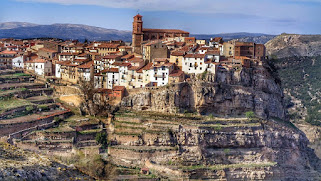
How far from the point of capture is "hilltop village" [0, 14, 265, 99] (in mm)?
52594

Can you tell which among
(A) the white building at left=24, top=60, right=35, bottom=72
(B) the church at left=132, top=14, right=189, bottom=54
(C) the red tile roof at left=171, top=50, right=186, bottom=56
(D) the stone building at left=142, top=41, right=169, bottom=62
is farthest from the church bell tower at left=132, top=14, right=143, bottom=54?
(A) the white building at left=24, top=60, right=35, bottom=72

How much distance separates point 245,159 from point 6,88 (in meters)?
27.7

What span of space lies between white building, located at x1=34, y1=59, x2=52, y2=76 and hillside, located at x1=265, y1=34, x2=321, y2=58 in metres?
75.2

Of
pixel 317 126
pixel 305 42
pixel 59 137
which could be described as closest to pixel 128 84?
pixel 59 137

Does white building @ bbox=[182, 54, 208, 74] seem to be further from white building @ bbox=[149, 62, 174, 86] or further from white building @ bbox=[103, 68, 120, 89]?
white building @ bbox=[103, 68, 120, 89]

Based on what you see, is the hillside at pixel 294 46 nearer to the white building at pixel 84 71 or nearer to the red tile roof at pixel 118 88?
the white building at pixel 84 71

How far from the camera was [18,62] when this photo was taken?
6412 cm

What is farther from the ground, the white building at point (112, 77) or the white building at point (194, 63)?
the white building at point (194, 63)

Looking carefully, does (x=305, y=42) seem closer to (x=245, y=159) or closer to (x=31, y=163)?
(x=245, y=159)

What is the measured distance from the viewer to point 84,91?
52.8 meters

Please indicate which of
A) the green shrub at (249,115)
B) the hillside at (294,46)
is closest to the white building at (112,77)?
the green shrub at (249,115)

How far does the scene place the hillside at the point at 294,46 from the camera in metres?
127

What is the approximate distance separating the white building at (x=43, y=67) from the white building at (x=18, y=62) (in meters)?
2.93

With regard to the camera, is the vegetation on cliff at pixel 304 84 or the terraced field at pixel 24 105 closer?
the terraced field at pixel 24 105
